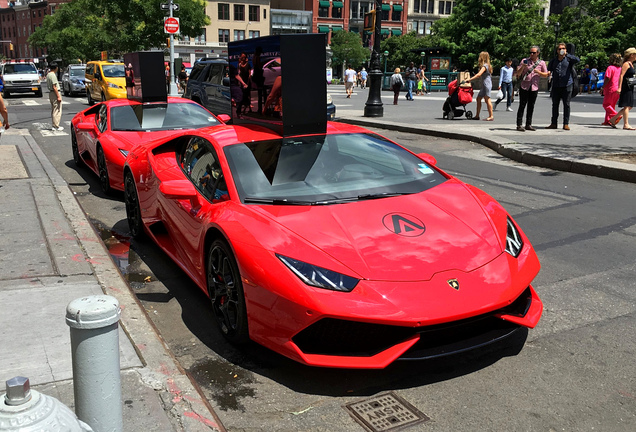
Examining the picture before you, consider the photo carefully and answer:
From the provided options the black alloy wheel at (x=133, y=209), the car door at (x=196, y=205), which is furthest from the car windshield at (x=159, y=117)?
the car door at (x=196, y=205)

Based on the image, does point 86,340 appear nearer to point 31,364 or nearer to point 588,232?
point 31,364

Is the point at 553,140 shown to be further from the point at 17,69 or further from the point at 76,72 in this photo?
the point at 17,69

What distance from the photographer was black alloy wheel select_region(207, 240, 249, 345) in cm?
368

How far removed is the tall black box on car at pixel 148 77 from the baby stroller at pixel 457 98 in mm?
9028

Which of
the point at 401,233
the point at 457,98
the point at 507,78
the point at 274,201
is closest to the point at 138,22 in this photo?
the point at 507,78

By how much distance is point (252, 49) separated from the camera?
7.02 metres

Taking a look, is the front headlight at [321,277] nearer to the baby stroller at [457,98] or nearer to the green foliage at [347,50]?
the baby stroller at [457,98]

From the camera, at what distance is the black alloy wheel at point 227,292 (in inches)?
145

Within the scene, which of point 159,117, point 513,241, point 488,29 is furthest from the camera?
point 488,29

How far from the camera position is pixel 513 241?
396 centimetres

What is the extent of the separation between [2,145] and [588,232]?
1128 centimetres

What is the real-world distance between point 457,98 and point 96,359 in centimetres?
1680

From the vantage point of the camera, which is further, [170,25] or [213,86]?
[170,25]

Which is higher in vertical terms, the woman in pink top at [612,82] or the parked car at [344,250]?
the woman in pink top at [612,82]
